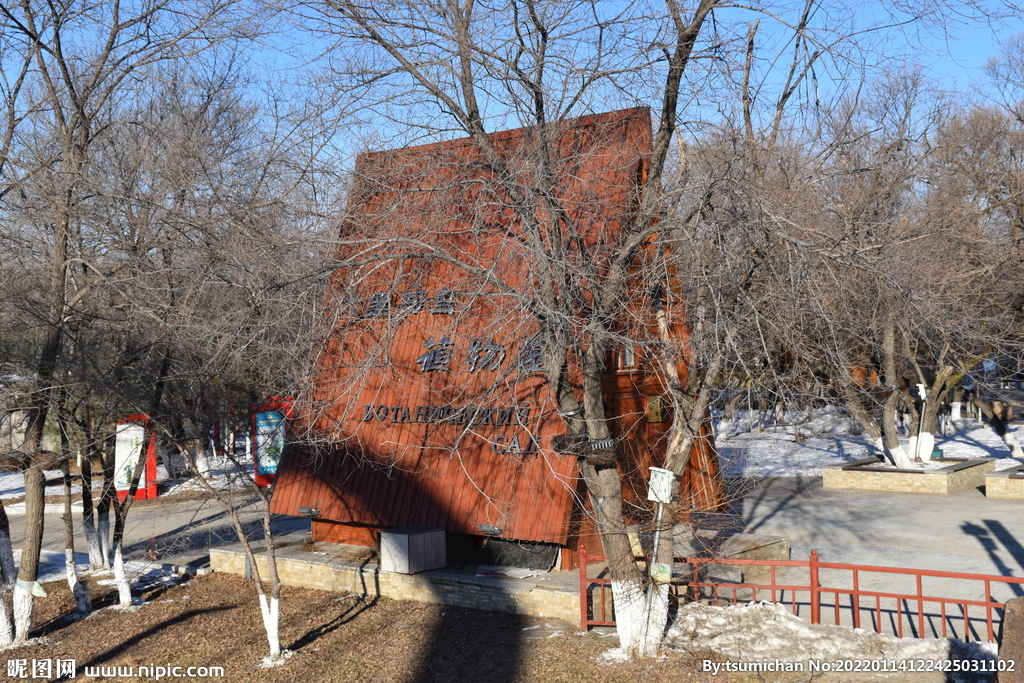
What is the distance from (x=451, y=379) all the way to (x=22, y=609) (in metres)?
6.73

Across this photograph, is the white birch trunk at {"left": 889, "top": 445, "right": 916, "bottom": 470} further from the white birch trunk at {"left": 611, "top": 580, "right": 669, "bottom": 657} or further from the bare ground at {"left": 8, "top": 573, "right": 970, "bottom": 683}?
the white birch trunk at {"left": 611, "top": 580, "right": 669, "bottom": 657}

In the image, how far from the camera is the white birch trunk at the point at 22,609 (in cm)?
1139

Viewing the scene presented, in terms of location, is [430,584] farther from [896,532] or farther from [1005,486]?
[1005,486]

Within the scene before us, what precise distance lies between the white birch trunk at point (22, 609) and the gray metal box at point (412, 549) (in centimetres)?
476

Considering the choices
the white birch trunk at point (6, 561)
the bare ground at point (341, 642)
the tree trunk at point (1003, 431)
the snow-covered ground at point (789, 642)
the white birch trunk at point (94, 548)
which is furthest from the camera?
the tree trunk at point (1003, 431)

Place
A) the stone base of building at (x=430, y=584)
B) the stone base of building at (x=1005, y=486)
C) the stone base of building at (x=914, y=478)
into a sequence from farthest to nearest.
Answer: the stone base of building at (x=914, y=478)
the stone base of building at (x=1005, y=486)
the stone base of building at (x=430, y=584)

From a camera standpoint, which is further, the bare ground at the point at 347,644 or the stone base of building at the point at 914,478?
the stone base of building at the point at 914,478

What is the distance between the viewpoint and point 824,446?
102 ft

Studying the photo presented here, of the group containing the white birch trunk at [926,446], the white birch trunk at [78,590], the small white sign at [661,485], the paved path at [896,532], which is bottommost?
the paved path at [896,532]

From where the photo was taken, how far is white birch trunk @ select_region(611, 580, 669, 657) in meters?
9.42

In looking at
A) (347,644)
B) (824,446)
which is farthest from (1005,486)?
(347,644)

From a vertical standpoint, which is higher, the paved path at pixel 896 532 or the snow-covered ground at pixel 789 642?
the snow-covered ground at pixel 789 642

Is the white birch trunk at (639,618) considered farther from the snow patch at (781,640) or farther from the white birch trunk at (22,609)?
the white birch trunk at (22,609)

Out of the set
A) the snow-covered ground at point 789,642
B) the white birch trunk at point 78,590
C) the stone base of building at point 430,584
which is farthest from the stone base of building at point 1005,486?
the white birch trunk at point 78,590
